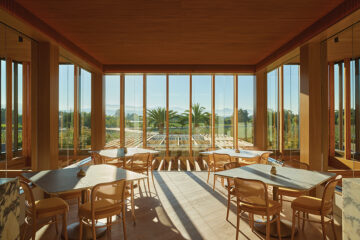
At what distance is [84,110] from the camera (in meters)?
6.32

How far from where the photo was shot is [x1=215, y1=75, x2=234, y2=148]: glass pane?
24.2ft

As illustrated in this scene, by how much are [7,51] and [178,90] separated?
466cm

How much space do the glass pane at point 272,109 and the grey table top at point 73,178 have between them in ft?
15.5

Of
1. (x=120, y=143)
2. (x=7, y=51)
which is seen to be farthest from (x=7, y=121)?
(x=120, y=143)

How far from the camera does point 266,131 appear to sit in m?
6.95

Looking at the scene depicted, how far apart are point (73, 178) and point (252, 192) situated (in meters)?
2.48

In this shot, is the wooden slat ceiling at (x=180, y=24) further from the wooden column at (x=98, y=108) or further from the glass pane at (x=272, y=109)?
the wooden column at (x=98, y=108)

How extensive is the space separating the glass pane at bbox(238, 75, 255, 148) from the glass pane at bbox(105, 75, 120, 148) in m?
4.26

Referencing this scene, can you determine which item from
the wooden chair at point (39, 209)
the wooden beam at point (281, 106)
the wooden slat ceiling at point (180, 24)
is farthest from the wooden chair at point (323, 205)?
the wooden beam at point (281, 106)

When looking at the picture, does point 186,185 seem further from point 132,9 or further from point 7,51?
point 7,51

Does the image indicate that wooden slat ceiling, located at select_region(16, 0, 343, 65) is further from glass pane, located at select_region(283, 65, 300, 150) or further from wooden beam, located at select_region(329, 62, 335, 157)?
wooden beam, located at select_region(329, 62, 335, 157)

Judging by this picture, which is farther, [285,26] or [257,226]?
[285,26]

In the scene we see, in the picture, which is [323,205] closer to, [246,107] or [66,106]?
[246,107]

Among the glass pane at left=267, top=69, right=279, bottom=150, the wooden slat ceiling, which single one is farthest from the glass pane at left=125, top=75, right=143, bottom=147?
the glass pane at left=267, top=69, right=279, bottom=150
